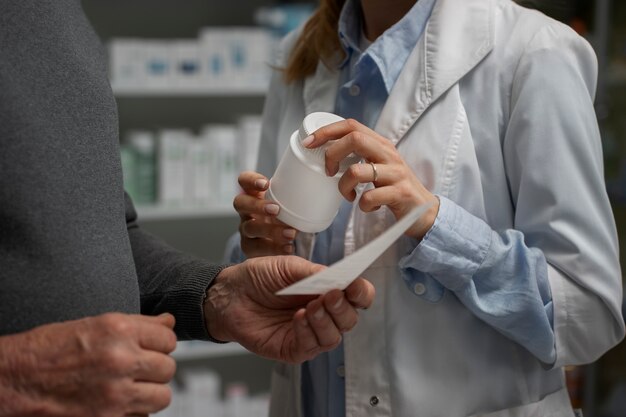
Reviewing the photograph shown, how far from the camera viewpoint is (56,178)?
1.02 m

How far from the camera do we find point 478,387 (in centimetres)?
134

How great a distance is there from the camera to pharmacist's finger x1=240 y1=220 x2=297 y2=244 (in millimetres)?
1325

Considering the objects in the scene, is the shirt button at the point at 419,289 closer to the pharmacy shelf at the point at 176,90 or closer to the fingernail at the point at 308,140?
the fingernail at the point at 308,140

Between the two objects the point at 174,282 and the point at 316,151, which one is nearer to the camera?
the point at 316,151

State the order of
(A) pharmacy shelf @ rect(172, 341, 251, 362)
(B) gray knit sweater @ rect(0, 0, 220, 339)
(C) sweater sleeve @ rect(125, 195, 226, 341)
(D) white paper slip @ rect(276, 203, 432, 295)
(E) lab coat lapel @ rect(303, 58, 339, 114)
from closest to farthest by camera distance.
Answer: (D) white paper slip @ rect(276, 203, 432, 295) < (B) gray knit sweater @ rect(0, 0, 220, 339) < (C) sweater sleeve @ rect(125, 195, 226, 341) < (E) lab coat lapel @ rect(303, 58, 339, 114) < (A) pharmacy shelf @ rect(172, 341, 251, 362)

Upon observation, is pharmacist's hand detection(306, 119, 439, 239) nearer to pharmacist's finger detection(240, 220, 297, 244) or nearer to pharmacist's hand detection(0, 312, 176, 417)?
pharmacist's finger detection(240, 220, 297, 244)

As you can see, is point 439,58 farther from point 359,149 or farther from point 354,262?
point 354,262

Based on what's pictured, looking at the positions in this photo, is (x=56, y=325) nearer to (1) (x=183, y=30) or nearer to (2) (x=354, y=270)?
(2) (x=354, y=270)

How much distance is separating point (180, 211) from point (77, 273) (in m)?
1.98

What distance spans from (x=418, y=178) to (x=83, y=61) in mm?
542

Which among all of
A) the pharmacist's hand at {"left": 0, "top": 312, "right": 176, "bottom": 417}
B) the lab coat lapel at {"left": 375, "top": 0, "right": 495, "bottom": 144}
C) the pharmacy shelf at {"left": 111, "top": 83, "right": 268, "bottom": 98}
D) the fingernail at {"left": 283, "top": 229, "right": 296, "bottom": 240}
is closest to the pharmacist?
the pharmacist's hand at {"left": 0, "top": 312, "right": 176, "bottom": 417}

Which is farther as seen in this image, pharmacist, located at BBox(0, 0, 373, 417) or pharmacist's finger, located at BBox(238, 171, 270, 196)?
pharmacist's finger, located at BBox(238, 171, 270, 196)

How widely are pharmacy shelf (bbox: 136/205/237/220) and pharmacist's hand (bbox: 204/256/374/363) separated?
1.72 meters

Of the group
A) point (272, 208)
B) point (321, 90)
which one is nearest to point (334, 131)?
point (272, 208)
